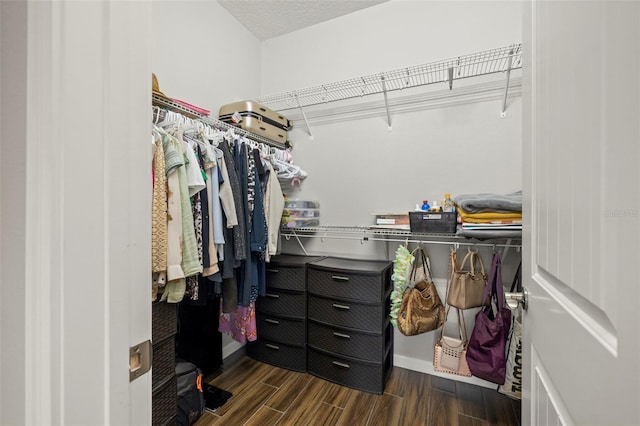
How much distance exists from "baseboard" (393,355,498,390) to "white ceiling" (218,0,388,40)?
2.81 m

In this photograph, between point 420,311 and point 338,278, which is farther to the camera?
point 338,278

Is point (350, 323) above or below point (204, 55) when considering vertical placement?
below

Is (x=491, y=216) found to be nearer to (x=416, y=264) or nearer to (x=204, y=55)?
(x=416, y=264)

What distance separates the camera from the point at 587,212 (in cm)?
37

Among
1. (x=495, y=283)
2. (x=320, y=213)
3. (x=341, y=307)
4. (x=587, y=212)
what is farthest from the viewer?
(x=320, y=213)

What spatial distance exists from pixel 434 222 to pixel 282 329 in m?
1.35

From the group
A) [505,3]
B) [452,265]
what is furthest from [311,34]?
[452,265]

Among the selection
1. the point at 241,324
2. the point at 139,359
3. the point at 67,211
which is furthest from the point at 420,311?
the point at 67,211

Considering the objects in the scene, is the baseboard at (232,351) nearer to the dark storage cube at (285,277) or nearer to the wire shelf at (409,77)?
the dark storage cube at (285,277)

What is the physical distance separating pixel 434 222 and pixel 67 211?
1.68 metres

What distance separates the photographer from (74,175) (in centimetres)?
39

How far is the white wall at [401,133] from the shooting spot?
1834mm

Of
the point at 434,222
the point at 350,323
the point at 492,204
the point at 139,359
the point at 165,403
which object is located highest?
the point at 492,204

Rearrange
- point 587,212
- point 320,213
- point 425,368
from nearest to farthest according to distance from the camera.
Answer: point 587,212 → point 425,368 → point 320,213
